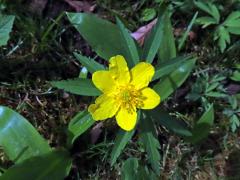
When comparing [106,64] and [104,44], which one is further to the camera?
[106,64]

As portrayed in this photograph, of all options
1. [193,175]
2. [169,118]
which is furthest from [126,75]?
[193,175]

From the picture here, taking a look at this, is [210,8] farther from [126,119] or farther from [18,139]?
[18,139]

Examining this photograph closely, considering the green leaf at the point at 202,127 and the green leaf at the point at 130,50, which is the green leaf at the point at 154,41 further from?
the green leaf at the point at 202,127

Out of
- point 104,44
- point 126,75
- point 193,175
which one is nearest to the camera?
point 126,75

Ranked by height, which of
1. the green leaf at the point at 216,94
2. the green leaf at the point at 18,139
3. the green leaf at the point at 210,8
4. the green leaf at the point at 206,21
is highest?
the green leaf at the point at 18,139

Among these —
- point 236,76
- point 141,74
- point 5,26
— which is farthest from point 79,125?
point 236,76

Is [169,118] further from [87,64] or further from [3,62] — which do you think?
[3,62]

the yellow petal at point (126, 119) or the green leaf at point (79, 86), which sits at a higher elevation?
the green leaf at point (79, 86)

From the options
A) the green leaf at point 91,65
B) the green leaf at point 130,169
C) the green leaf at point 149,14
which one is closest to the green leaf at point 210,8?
the green leaf at point 149,14
